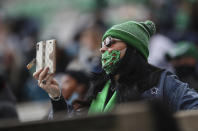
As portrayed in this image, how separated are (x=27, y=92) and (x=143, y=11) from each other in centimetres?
266

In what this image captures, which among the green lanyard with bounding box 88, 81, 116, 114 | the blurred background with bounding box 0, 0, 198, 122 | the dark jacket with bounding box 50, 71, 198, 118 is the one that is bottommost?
the blurred background with bounding box 0, 0, 198, 122

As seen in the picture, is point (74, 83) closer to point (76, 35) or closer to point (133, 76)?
point (133, 76)

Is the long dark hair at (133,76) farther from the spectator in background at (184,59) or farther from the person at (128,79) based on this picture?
the spectator in background at (184,59)

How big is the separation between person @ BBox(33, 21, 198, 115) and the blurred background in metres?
1.91

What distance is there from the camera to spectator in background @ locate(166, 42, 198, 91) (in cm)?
703

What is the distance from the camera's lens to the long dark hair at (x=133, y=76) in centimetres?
368

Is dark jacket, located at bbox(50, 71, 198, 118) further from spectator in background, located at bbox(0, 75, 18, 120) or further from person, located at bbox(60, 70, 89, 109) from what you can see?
person, located at bbox(60, 70, 89, 109)

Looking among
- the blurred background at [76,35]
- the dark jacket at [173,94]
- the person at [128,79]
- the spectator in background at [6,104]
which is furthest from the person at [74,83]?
the dark jacket at [173,94]

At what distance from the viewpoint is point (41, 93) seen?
736cm

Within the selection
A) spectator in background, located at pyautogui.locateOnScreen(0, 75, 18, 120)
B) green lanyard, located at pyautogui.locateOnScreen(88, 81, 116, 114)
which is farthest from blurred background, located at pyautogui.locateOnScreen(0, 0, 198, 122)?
green lanyard, located at pyautogui.locateOnScreen(88, 81, 116, 114)

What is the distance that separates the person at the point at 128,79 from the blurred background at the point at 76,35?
6.26 ft

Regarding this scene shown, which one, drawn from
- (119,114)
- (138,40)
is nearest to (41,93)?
(138,40)

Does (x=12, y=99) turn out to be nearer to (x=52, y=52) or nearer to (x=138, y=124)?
(x=52, y=52)

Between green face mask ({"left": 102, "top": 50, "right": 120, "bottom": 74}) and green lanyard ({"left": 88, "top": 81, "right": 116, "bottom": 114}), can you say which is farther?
green face mask ({"left": 102, "top": 50, "right": 120, "bottom": 74})
